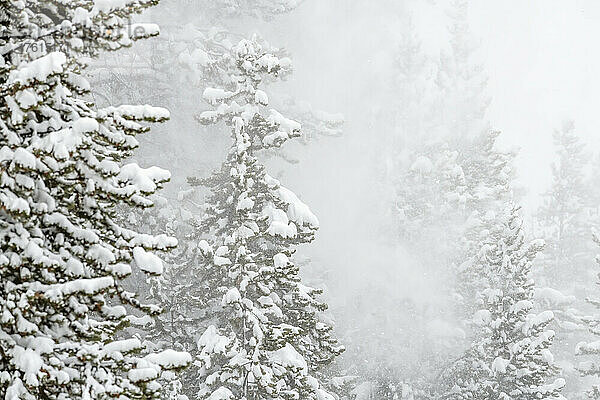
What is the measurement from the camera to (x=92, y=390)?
563 cm

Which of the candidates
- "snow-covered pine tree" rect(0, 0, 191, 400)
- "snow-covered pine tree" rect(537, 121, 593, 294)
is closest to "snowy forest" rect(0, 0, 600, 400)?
"snow-covered pine tree" rect(0, 0, 191, 400)

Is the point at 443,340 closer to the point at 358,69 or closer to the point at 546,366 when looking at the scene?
the point at 546,366

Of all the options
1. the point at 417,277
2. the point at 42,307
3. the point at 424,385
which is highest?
the point at 417,277

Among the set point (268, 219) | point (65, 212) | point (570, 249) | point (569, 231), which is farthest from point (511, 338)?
point (569, 231)

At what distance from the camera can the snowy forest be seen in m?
5.48

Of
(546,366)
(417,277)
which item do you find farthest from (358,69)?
(546,366)

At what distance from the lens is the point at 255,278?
10992 millimetres

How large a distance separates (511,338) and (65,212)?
581 inches

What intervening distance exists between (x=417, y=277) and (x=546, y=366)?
16495 mm

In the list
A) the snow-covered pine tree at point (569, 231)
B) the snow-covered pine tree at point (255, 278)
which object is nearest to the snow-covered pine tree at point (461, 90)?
the snow-covered pine tree at point (569, 231)

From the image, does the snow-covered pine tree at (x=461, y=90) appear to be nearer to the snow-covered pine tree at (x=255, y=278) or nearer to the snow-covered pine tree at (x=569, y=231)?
the snow-covered pine tree at (x=569, y=231)

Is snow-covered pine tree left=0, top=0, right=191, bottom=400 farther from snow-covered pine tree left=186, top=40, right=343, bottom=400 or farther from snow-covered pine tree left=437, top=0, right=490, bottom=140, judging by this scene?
snow-covered pine tree left=437, top=0, right=490, bottom=140

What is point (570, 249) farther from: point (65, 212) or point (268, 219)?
→ point (65, 212)

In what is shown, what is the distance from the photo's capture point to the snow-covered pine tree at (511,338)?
1692cm
